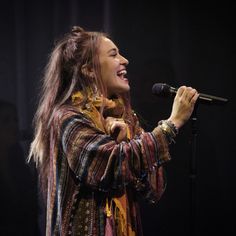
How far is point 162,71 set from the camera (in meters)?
1.81

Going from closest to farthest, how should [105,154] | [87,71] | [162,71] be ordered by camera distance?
[105,154] < [87,71] < [162,71]

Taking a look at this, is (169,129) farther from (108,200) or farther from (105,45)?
(105,45)

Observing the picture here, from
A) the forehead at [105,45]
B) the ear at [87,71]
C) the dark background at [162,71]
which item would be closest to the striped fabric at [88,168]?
the ear at [87,71]

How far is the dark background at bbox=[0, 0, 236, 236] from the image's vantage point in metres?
1.78

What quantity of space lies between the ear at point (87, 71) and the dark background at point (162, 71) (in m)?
0.43

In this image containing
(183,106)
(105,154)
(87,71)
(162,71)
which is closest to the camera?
(105,154)

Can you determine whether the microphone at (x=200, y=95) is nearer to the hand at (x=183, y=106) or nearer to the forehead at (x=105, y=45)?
the hand at (x=183, y=106)

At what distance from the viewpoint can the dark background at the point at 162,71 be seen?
1783 mm

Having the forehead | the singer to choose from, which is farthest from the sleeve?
the forehead

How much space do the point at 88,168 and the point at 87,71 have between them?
379mm

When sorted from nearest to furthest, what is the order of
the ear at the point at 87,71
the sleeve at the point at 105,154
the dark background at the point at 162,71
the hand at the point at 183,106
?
the sleeve at the point at 105,154 < the hand at the point at 183,106 < the ear at the point at 87,71 < the dark background at the point at 162,71

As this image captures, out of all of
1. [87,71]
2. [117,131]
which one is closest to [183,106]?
[117,131]

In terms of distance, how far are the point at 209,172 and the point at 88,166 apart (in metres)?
0.81

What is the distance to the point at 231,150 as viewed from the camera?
1.79 meters
